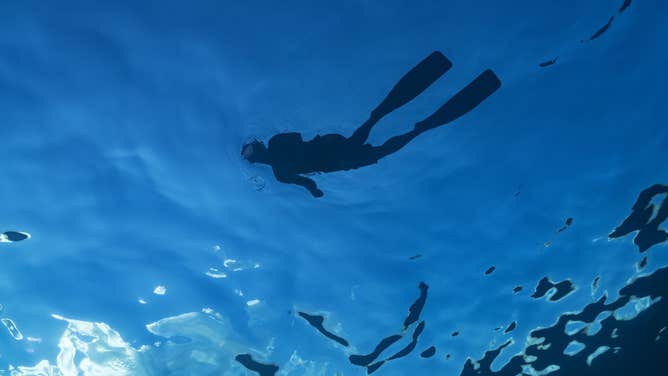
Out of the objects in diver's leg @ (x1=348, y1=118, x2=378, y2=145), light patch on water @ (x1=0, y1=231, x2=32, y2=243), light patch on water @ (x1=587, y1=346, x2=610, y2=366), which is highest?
diver's leg @ (x1=348, y1=118, x2=378, y2=145)

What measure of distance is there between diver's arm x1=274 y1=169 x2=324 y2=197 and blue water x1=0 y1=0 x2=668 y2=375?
0.15m

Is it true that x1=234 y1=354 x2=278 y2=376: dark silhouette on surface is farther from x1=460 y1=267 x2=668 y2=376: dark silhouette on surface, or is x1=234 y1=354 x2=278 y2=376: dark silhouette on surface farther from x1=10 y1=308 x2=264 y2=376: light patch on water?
x1=460 y1=267 x2=668 y2=376: dark silhouette on surface

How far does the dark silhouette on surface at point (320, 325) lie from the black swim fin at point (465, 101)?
18.3 ft

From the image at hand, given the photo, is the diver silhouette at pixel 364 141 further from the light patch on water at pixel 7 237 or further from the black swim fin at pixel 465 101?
the light patch on water at pixel 7 237

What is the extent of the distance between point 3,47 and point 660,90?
1122cm

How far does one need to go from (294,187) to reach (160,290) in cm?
414

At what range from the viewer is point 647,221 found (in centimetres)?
940

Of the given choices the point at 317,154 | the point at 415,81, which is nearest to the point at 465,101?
the point at 415,81

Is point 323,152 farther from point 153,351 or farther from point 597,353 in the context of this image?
point 597,353

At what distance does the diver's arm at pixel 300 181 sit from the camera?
23.5 ft

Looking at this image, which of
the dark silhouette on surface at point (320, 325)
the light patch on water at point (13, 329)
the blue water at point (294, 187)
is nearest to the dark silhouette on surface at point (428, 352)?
the blue water at point (294, 187)

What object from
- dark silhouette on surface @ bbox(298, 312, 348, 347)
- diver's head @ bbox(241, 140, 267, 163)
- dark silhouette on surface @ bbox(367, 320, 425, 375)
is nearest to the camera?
diver's head @ bbox(241, 140, 267, 163)

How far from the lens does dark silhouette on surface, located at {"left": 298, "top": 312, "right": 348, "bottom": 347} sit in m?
9.57

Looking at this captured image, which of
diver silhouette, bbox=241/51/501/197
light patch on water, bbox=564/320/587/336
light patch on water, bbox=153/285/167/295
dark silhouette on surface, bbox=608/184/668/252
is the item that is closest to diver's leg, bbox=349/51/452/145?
diver silhouette, bbox=241/51/501/197
